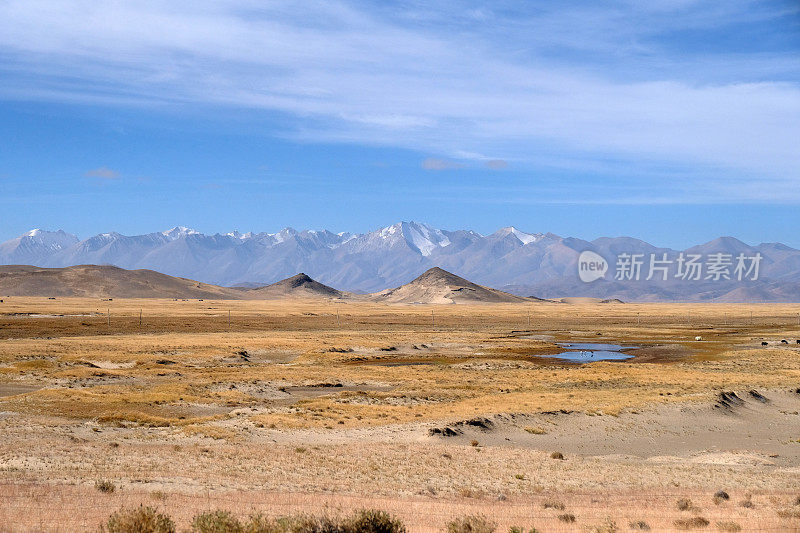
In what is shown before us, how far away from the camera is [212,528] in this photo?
45.1ft

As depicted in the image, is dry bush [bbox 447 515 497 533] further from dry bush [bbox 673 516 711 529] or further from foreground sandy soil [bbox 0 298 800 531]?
dry bush [bbox 673 516 711 529]

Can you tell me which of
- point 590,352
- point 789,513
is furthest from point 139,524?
point 590,352

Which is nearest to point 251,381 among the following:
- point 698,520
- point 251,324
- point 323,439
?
point 323,439

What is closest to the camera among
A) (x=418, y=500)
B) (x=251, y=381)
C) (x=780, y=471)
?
(x=418, y=500)

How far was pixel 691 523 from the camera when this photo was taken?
16594 mm

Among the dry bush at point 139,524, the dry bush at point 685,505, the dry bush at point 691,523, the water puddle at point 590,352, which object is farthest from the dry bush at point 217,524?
the water puddle at point 590,352

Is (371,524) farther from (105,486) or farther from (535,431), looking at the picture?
(535,431)

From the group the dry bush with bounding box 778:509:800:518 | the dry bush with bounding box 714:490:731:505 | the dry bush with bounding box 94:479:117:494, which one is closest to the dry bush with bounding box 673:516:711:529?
the dry bush with bounding box 778:509:800:518

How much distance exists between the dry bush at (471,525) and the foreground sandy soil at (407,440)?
2.34ft

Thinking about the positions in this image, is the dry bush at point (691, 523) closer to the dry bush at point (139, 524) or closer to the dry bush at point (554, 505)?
the dry bush at point (554, 505)

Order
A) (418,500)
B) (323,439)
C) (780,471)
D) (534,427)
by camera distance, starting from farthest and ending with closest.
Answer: (534,427)
(323,439)
(780,471)
(418,500)

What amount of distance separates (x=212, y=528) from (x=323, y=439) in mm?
16285

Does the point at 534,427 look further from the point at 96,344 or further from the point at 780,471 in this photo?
the point at 96,344

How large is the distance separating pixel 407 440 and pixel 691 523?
574 inches
